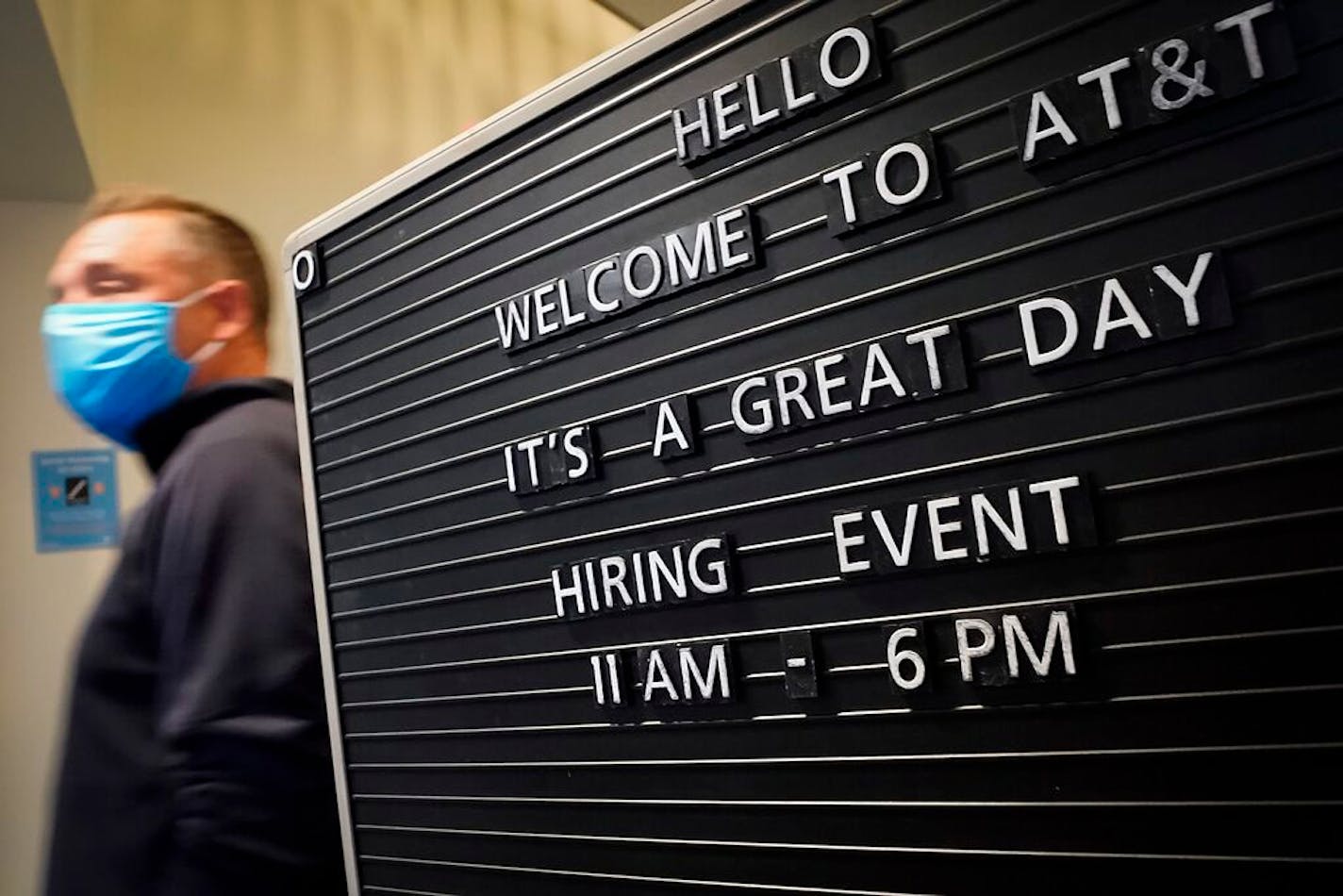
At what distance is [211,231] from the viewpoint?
1215mm

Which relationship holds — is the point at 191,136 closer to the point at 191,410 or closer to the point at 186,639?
the point at 191,410

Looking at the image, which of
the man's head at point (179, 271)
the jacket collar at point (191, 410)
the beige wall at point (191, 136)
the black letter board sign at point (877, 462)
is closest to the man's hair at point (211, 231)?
the man's head at point (179, 271)

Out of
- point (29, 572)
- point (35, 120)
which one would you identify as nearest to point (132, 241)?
point (35, 120)

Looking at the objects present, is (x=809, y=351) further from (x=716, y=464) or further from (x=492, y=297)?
(x=492, y=297)

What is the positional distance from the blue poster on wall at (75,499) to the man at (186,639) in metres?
1.22

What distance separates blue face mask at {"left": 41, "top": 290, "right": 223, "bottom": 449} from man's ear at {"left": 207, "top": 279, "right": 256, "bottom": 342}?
0.15 feet

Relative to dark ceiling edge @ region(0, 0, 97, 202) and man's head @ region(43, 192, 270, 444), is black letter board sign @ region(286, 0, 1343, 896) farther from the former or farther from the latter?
dark ceiling edge @ region(0, 0, 97, 202)

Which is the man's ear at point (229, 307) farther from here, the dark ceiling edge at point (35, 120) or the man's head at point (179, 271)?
the dark ceiling edge at point (35, 120)

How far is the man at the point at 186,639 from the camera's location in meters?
0.91

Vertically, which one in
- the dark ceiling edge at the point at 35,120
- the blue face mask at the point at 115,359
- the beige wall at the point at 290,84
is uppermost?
the beige wall at the point at 290,84

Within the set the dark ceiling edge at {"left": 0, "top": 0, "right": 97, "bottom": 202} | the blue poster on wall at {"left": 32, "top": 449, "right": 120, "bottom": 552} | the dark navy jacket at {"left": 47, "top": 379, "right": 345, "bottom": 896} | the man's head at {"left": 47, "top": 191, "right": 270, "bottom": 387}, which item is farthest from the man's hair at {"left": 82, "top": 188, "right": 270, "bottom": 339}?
the blue poster on wall at {"left": 32, "top": 449, "right": 120, "bottom": 552}

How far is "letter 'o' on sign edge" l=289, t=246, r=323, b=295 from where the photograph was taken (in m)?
1.04

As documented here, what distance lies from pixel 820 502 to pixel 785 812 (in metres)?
0.22

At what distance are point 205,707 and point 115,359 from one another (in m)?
0.44
